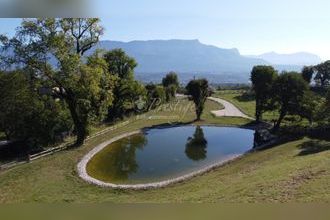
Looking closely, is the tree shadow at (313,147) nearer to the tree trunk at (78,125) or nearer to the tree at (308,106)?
the tree at (308,106)

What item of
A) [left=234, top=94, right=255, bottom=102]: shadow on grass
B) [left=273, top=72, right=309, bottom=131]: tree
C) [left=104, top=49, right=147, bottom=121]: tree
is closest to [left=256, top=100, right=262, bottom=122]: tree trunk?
[left=273, top=72, right=309, bottom=131]: tree

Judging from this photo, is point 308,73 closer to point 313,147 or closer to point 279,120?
point 279,120

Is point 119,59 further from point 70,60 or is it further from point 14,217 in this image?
point 14,217

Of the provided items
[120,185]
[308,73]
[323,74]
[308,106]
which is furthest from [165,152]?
Answer: [323,74]

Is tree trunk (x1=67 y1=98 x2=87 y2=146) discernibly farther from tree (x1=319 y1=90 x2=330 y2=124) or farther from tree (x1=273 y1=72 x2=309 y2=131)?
tree (x1=319 y1=90 x2=330 y2=124)

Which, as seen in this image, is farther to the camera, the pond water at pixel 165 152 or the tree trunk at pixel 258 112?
the tree trunk at pixel 258 112

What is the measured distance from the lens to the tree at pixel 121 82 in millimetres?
49062

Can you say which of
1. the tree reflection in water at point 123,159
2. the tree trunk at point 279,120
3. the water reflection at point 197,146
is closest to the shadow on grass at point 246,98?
the water reflection at point 197,146

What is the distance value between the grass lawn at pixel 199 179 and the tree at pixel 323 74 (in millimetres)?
63374

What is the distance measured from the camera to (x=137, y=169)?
24.5m

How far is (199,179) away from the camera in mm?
19406

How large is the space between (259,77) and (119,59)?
59.7ft

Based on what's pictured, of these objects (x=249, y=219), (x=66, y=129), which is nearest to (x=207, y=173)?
(x=66, y=129)
